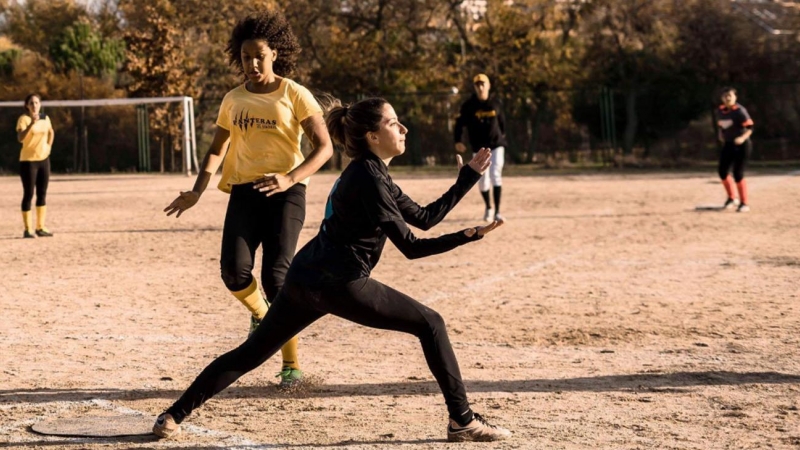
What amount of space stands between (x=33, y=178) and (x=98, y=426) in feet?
34.9

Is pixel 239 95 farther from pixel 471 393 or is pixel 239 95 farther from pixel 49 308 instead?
pixel 49 308

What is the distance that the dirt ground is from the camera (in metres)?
5.88

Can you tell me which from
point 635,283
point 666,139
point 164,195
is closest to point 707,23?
point 666,139

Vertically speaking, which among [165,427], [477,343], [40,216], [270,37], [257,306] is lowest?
[477,343]

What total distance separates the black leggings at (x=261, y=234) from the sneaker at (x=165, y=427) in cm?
111

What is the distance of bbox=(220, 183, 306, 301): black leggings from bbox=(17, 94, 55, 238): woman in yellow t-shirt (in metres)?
9.57

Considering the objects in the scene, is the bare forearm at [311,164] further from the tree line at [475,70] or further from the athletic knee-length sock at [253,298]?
the tree line at [475,70]

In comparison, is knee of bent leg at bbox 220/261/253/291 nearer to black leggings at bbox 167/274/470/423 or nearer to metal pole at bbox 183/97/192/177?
black leggings at bbox 167/274/470/423

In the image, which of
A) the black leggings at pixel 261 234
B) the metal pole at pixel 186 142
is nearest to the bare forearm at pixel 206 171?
the black leggings at pixel 261 234

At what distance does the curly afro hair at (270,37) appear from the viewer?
6.88m

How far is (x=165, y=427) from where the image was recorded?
5.54 metres

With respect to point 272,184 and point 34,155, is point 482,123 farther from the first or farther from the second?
point 272,184

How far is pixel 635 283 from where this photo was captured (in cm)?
1112

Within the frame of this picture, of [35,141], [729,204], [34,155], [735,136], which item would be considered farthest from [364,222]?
[729,204]
